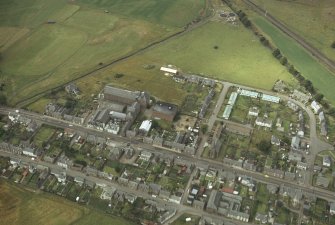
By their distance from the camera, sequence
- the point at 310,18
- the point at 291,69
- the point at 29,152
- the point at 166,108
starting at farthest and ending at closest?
the point at 310,18 → the point at 291,69 → the point at 166,108 → the point at 29,152

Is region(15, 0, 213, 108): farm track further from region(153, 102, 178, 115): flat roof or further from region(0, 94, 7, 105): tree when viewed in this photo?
region(153, 102, 178, 115): flat roof

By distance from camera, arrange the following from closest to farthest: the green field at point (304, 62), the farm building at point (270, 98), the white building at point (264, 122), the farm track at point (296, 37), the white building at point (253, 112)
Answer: the white building at point (264, 122) → the white building at point (253, 112) → the farm building at point (270, 98) → the green field at point (304, 62) → the farm track at point (296, 37)

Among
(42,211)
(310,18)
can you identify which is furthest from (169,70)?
(310,18)

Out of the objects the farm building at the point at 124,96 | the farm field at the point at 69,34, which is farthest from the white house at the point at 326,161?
Result: the farm field at the point at 69,34

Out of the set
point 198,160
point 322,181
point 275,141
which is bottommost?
point 198,160

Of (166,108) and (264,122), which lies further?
(166,108)

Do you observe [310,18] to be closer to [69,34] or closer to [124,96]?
[124,96]

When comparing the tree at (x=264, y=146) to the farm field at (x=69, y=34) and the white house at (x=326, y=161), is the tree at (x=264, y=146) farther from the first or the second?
the farm field at (x=69, y=34)
